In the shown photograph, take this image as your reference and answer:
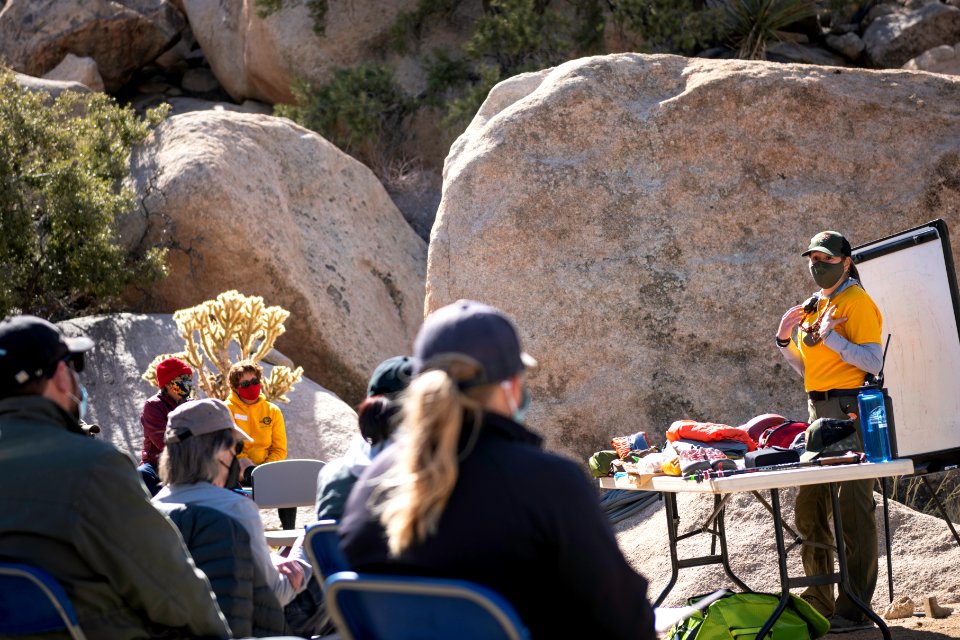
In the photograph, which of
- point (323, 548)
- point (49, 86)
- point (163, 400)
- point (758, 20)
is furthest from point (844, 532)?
point (49, 86)

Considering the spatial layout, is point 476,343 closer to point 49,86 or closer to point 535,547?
point 535,547

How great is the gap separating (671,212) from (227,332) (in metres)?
3.72

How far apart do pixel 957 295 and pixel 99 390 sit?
25.0ft

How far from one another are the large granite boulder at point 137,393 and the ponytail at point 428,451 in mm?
7722

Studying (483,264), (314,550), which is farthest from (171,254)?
(314,550)

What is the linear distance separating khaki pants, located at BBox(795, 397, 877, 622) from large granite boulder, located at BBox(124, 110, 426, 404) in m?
7.20

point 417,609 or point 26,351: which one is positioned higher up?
point 26,351

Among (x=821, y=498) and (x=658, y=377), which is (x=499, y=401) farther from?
(x=658, y=377)

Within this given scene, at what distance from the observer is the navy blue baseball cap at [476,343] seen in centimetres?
212

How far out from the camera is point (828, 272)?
207 inches

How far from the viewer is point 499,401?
214 centimetres

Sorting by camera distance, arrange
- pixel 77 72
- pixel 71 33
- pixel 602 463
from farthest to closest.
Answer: pixel 71 33 < pixel 77 72 < pixel 602 463

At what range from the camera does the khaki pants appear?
507 centimetres

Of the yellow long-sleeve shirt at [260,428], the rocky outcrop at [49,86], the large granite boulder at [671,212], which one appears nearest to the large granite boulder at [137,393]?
the yellow long-sleeve shirt at [260,428]
